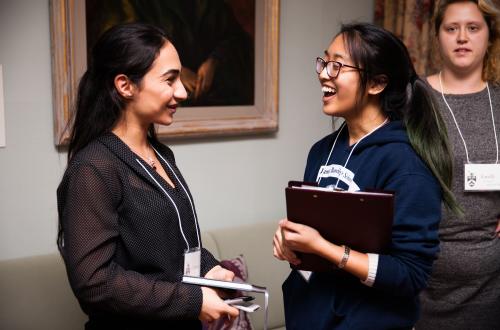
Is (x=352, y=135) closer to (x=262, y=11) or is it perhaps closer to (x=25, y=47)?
(x=25, y=47)

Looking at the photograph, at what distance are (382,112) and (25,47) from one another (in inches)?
63.1

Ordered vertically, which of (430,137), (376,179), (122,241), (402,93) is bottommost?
(122,241)

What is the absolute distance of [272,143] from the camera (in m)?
3.52

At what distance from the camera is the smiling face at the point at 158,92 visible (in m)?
1.67

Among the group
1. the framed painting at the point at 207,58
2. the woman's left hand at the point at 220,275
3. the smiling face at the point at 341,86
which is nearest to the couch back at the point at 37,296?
the framed painting at the point at 207,58

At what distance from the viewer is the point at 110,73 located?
1.66 m

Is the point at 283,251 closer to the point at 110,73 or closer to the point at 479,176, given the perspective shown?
the point at 110,73

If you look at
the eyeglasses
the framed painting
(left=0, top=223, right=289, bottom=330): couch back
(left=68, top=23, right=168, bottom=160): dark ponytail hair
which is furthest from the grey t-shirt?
(left=0, top=223, right=289, bottom=330): couch back

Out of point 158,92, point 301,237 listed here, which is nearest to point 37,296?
point 158,92

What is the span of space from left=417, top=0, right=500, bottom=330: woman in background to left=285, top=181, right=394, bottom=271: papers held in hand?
3.28 ft

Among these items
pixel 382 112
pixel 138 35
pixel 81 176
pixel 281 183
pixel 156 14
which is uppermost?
pixel 156 14

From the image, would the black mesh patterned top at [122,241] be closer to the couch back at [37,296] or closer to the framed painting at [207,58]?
the couch back at [37,296]

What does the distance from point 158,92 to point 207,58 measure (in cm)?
151

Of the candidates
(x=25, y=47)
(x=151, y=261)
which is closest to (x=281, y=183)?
(x=25, y=47)
